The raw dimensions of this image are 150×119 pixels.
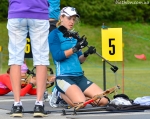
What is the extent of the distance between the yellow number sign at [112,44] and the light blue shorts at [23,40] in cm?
340

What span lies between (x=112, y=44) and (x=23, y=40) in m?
3.55

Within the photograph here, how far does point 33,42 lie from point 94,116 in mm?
1170

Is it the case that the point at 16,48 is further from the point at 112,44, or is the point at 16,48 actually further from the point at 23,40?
the point at 112,44

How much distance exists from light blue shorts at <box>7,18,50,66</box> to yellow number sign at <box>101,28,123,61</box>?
340 cm

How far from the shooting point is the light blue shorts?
24.9 ft

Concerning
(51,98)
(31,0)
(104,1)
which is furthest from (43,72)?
(104,1)

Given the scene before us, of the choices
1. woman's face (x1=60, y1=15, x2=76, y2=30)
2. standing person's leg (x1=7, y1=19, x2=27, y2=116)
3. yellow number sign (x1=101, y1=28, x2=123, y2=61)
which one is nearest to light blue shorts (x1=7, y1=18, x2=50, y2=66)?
standing person's leg (x1=7, y1=19, x2=27, y2=116)

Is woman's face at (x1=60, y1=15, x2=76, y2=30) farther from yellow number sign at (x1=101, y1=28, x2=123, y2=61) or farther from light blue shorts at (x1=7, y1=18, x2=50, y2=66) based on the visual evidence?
yellow number sign at (x1=101, y1=28, x2=123, y2=61)

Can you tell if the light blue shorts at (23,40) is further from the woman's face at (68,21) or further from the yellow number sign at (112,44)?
the yellow number sign at (112,44)

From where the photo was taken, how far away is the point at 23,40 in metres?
7.62

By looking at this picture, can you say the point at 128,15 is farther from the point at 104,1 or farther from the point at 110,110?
the point at 110,110

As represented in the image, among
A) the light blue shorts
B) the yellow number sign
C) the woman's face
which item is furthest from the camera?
the yellow number sign

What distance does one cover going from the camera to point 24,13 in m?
7.57

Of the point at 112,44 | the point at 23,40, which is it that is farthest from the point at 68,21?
the point at 112,44
